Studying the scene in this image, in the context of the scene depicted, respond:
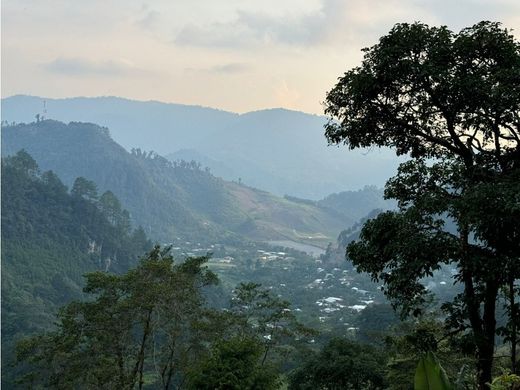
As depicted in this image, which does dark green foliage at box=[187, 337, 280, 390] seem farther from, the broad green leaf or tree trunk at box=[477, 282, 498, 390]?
the broad green leaf

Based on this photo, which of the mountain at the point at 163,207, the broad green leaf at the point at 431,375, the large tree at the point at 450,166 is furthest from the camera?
the mountain at the point at 163,207

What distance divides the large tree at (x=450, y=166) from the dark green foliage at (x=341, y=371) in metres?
8.78

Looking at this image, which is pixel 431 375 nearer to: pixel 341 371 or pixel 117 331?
pixel 341 371

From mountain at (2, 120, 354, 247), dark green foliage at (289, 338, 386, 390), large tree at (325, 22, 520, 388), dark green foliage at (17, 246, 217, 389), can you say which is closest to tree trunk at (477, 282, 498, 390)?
large tree at (325, 22, 520, 388)

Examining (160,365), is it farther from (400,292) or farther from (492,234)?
(492,234)

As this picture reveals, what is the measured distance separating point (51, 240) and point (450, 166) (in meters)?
90.7

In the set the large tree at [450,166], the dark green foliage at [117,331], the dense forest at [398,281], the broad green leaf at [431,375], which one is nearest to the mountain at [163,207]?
the dense forest at [398,281]

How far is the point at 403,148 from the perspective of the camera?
808 centimetres

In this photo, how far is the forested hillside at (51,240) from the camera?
7214 cm

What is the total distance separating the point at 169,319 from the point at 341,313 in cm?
6473

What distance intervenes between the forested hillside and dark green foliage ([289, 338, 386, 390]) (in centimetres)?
5198

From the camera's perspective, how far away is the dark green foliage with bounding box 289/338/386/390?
Result: 15344 millimetres

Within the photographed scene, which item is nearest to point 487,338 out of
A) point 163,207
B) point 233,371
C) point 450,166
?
point 450,166

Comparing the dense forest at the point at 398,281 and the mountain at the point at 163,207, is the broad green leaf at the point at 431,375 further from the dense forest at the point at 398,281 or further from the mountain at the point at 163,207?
the mountain at the point at 163,207
